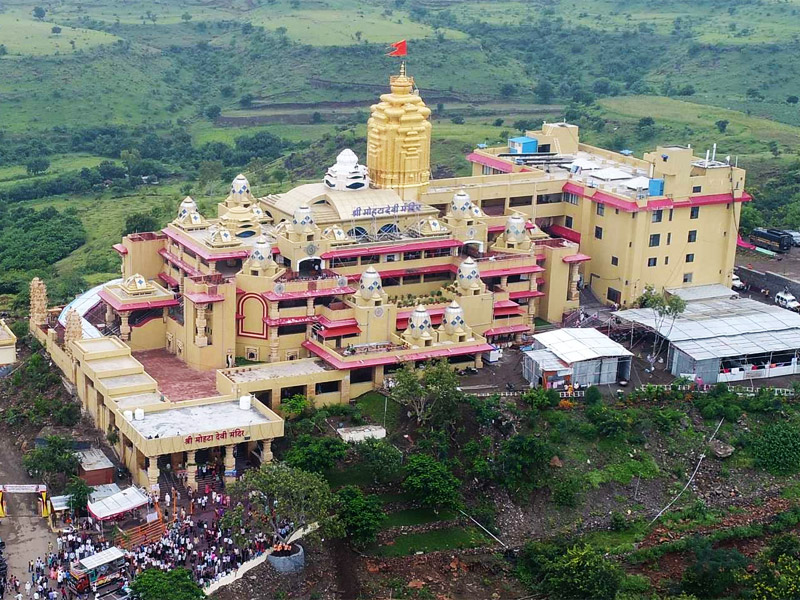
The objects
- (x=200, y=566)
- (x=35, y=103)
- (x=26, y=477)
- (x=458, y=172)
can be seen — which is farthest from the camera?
(x=35, y=103)

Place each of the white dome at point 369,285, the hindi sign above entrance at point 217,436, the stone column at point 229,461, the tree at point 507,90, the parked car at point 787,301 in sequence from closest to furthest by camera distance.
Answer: the hindi sign above entrance at point 217,436 → the stone column at point 229,461 → the white dome at point 369,285 → the parked car at point 787,301 → the tree at point 507,90

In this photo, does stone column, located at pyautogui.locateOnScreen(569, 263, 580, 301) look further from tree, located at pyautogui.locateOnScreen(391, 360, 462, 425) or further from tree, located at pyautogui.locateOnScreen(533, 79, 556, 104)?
tree, located at pyautogui.locateOnScreen(533, 79, 556, 104)

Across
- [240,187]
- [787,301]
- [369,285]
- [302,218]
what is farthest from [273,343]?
[787,301]

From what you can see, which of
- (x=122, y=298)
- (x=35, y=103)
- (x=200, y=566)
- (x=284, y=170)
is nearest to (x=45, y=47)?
(x=35, y=103)

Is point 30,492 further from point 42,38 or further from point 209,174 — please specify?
point 42,38

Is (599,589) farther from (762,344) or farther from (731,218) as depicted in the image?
(731,218)

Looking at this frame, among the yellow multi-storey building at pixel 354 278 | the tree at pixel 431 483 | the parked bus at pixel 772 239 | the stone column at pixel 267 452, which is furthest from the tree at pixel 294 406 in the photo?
the parked bus at pixel 772 239

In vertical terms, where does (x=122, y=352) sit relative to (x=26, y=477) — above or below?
above

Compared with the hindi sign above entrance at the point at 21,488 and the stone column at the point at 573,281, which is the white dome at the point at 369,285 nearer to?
the stone column at the point at 573,281
